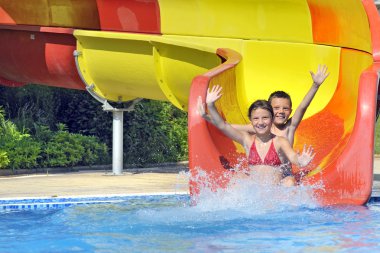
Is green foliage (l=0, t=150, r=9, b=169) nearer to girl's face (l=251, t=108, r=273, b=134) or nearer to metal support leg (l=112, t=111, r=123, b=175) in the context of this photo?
metal support leg (l=112, t=111, r=123, b=175)

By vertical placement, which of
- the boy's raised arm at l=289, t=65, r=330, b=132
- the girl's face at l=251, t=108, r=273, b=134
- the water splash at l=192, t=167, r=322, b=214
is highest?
the boy's raised arm at l=289, t=65, r=330, b=132

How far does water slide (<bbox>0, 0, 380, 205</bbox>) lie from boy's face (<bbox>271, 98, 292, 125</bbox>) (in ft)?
2.30

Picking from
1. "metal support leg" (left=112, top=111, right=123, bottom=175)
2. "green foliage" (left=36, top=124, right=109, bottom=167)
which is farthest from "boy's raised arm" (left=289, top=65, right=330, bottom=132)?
"green foliage" (left=36, top=124, right=109, bottom=167)

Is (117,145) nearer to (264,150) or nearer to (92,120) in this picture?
(92,120)

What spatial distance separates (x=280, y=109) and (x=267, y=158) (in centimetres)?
66

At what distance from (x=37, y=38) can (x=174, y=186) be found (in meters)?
3.04

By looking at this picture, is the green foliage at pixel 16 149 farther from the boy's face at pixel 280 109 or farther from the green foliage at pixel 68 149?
the boy's face at pixel 280 109

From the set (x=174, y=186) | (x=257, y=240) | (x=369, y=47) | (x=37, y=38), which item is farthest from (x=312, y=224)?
(x=37, y=38)

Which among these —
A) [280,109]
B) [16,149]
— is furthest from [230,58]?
[16,149]

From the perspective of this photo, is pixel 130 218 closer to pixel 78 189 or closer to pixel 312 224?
pixel 312 224

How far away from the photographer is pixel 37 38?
44.6 feet

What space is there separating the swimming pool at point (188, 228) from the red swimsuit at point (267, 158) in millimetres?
440

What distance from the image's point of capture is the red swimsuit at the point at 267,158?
912cm

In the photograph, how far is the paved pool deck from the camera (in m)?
11.8
